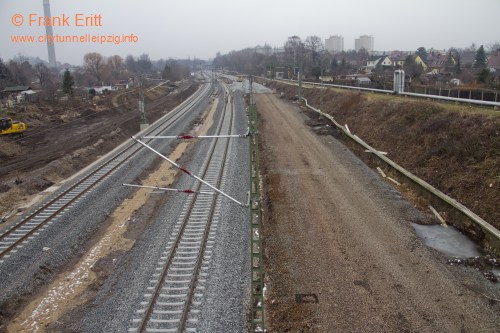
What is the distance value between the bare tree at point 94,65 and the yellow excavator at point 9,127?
323ft

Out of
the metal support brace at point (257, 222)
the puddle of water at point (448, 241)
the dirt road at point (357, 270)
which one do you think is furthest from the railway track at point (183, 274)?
the puddle of water at point (448, 241)

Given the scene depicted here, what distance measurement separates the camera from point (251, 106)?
8.39m

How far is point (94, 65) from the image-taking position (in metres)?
134

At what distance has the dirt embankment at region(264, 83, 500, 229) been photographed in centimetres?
1620

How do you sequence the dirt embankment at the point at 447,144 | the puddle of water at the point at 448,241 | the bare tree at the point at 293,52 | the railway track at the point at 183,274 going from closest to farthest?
the railway track at the point at 183,274, the puddle of water at the point at 448,241, the dirt embankment at the point at 447,144, the bare tree at the point at 293,52

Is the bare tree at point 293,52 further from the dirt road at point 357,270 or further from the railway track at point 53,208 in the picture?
the dirt road at point 357,270

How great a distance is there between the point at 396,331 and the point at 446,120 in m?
16.5

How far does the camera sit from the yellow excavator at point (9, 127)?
3547cm

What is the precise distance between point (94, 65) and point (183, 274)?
137m

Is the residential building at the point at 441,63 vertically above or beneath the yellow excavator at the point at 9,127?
above

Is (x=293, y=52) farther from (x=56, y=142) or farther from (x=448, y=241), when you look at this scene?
(x=448, y=241)

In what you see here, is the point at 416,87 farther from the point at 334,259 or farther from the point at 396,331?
the point at 396,331

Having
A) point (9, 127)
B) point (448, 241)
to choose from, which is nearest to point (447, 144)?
point (448, 241)

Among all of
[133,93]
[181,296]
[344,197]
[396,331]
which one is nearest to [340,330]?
[396,331]
